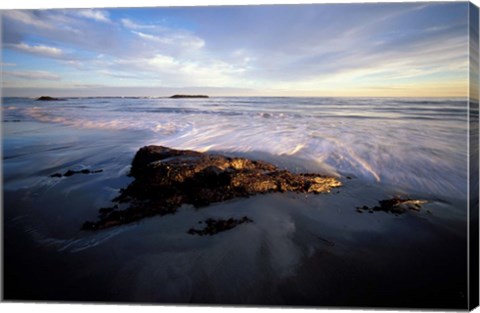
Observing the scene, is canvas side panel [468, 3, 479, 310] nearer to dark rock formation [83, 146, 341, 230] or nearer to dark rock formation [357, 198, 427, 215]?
dark rock formation [357, 198, 427, 215]

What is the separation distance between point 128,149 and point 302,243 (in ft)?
9.86

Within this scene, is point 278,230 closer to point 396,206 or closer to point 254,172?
point 254,172

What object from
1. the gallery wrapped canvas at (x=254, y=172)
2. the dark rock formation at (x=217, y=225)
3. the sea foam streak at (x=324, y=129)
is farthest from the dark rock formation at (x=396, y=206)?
the dark rock formation at (x=217, y=225)

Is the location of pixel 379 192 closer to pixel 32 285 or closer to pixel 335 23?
pixel 335 23

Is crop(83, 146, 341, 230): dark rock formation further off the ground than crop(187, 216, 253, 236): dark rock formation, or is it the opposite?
crop(83, 146, 341, 230): dark rock formation

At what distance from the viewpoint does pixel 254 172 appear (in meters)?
3.11

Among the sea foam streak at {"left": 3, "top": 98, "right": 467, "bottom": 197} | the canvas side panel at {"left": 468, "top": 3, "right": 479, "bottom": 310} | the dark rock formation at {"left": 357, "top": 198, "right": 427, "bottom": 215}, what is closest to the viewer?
the canvas side panel at {"left": 468, "top": 3, "right": 479, "bottom": 310}

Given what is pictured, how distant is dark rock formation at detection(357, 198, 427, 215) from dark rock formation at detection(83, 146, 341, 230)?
1.46ft

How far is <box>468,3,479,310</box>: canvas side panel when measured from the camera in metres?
2.25

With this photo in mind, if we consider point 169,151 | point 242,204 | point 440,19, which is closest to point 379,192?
point 242,204

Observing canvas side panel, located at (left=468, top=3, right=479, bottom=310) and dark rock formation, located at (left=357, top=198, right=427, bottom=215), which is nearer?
canvas side panel, located at (left=468, top=3, right=479, bottom=310)

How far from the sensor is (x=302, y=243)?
7.73 feet

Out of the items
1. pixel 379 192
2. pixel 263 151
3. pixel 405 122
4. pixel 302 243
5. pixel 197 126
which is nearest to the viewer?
pixel 302 243

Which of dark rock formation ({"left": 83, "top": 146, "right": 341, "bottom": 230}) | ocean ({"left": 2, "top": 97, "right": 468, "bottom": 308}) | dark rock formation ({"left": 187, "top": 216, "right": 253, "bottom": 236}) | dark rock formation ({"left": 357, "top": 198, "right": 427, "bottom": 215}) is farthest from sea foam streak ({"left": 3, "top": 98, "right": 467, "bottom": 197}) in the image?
dark rock formation ({"left": 187, "top": 216, "right": 253, "bottom": 236})
